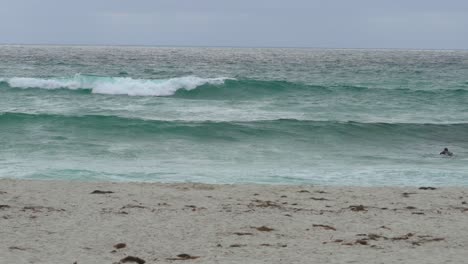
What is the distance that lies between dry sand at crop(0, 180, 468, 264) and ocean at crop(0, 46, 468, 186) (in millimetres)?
2589

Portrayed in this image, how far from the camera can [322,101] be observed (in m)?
31.8

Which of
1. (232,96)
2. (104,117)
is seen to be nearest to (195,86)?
(232,96)

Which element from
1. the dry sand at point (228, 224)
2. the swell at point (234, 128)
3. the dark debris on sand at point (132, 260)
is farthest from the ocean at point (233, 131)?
the dark debris on sand at point (132, 260)

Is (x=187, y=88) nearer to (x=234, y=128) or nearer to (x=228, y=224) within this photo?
(x=234, y=128)

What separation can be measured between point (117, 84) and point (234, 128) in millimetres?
14386

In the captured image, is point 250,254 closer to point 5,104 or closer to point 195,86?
point 5,104

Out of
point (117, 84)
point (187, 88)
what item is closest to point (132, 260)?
point (187, 88)

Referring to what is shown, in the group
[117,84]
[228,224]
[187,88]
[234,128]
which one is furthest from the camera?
[187,88]

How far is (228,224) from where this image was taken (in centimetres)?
830

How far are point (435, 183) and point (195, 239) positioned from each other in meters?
7.17

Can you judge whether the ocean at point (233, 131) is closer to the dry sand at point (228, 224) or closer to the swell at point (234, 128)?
the swell at point (234, 128)

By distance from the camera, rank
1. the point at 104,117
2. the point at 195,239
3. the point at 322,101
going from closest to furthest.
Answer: the point at 195,239
the point at 104,117
the point at 322,101

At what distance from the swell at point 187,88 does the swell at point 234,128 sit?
10615 millimetres

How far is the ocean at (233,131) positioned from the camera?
14.5 metres
